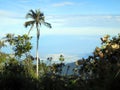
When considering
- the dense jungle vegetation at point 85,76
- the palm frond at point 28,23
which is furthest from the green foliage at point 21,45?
the dense jungle vegetation at point 85,76

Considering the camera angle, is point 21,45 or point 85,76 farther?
point 21,45

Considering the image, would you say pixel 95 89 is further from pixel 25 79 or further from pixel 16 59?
pixel 16 59

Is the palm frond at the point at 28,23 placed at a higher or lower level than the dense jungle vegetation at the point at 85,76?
higher

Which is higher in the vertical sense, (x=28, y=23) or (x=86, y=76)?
(x=28, y=23)

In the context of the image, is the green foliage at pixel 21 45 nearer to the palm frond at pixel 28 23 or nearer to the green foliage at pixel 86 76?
the palm frond at pixel 28 23

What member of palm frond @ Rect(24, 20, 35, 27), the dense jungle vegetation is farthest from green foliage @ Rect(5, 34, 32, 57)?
the dense jungle vegetation

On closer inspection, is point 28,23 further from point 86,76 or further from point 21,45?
point 86,76

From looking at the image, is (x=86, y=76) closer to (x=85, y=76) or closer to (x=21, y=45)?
(x=85, y=76)

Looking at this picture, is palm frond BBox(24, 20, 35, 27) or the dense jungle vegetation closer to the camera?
the dense jungle vegetation

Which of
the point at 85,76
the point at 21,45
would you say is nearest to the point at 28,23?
the point at 21,45

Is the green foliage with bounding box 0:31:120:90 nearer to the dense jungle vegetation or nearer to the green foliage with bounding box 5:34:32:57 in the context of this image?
the dense jungle vegetation

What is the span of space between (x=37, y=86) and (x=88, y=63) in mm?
9905

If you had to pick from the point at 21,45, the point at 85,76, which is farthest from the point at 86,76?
the point at 21,45

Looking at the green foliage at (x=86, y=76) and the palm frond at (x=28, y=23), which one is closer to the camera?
the green foliage at (x=86, y=76)
